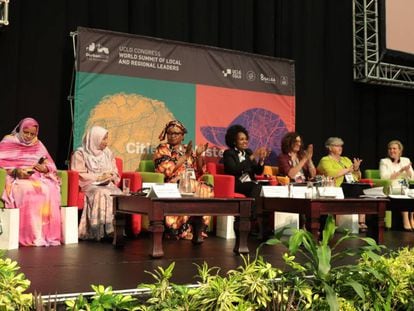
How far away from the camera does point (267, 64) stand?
243 inches

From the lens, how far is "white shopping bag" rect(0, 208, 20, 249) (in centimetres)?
370

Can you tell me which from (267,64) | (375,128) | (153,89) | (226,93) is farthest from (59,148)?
(375,128)

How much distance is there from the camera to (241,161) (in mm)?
5230

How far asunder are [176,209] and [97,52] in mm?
2177

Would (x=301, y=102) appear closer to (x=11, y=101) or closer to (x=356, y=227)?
(x=356, y=227)

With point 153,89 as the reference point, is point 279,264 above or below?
below

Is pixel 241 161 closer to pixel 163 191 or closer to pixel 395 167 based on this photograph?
pixel 163 191

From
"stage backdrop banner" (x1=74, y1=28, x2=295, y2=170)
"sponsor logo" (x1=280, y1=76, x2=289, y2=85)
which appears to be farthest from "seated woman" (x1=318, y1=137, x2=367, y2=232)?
"sponsor logo" (x1=280, y1=76, x2=289, y2=85)

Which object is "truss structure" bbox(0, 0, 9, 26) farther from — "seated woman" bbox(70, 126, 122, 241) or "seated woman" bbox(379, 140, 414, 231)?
"seated woman" bbox(379, 140, 414, 231)

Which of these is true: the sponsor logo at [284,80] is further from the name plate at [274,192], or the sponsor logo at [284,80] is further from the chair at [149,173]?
the name plate at [274,192]

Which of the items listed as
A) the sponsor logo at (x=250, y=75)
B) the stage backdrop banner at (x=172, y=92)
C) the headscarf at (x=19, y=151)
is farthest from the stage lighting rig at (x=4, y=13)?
the sponsor logo at (x=250, y=75)

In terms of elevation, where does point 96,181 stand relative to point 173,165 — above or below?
below

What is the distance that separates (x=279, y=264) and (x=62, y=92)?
2.88m

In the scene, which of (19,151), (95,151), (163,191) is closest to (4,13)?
(19,151)
